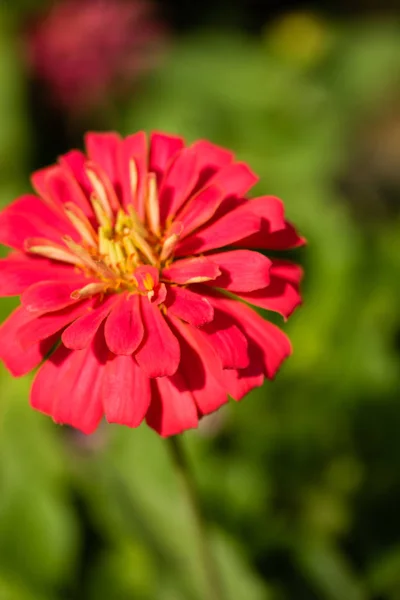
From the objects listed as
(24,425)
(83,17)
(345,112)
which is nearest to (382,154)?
(345,112)

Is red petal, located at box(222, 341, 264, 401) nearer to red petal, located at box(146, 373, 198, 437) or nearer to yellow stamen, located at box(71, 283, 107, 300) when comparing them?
red petal, located at box(146, 373, 198, 437)

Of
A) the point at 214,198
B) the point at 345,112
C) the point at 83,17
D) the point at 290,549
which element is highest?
the point at 83,17

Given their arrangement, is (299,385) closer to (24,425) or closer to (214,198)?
(24,425)

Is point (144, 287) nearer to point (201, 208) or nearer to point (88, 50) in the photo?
point (201, 208)

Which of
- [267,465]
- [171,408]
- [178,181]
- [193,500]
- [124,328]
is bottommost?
[267,465]

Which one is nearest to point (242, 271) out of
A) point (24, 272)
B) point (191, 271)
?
point (191, 271)

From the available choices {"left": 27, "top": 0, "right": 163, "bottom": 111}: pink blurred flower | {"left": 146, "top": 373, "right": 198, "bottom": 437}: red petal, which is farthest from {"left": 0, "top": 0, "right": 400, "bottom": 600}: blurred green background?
{"left": 146, "top": 373, "right": 198, "bottom": 437}: red petal

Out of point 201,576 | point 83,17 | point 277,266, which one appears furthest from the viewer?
point 83,17

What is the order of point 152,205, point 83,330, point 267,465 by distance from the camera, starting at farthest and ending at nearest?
1. point 267,465
2. point 152,205
3. point 83,330
